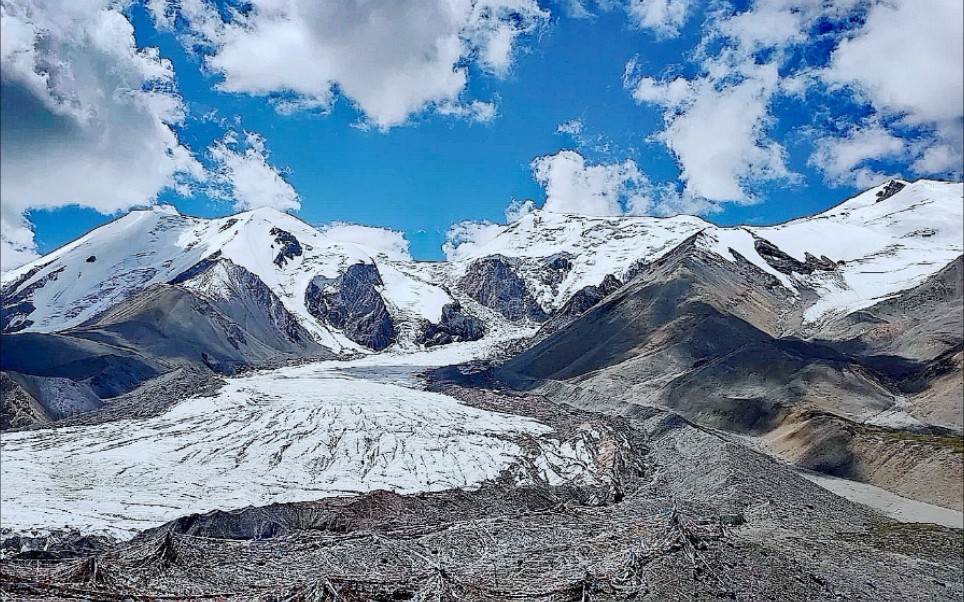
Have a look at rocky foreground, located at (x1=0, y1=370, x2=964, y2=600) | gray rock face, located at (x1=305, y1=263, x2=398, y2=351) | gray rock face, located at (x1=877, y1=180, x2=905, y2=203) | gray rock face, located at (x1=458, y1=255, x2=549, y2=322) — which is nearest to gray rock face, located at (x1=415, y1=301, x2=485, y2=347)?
gray rock face, located at (x1=305, y1=263, x2=398, y2=351)

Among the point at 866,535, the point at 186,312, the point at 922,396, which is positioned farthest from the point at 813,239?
the point at 866,535

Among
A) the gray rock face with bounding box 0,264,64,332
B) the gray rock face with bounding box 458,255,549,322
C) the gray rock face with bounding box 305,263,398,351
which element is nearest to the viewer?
the gray rock face with bounding box 0,264,64,332

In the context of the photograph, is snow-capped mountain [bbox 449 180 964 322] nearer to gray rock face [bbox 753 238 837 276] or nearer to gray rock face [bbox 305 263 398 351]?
gray rock face [bbox 753 238 837 276]

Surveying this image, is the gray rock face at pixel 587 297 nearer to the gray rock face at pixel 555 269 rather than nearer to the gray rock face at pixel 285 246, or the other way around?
the gray rock face at pixel 555 269

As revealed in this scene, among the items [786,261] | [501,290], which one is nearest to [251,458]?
[786,261]

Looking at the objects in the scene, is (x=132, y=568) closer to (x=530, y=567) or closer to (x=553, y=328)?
(x=530, y=567)

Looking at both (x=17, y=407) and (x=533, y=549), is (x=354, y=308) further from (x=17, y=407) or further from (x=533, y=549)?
(x=533, y=549)
